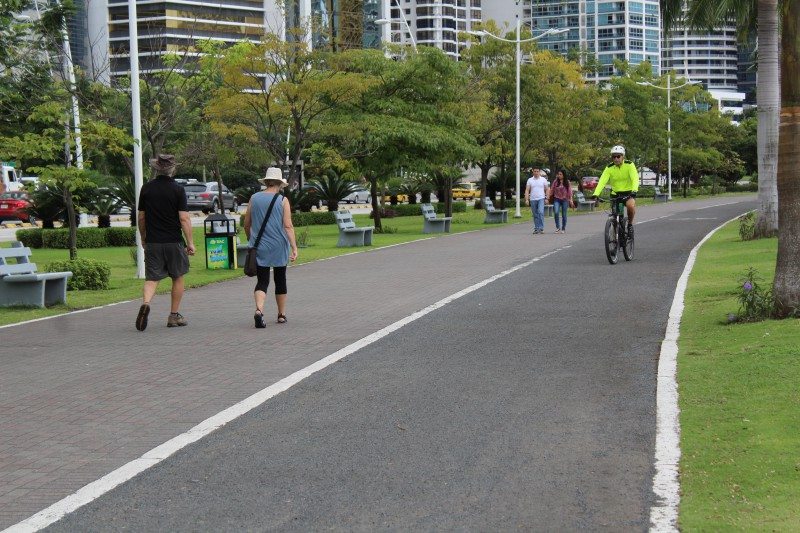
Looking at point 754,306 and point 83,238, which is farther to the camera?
point 83,238

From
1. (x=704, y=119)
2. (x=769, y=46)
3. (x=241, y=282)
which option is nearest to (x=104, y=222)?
(x=241, y=282)

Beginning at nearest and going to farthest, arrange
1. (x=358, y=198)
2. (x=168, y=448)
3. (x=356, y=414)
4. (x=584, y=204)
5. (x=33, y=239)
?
1. (x=168, y=448)
2. (x=356, y=414)
3. (x=33, y=239)
4. (x=584, y=204)
5. (x=358, y=198)

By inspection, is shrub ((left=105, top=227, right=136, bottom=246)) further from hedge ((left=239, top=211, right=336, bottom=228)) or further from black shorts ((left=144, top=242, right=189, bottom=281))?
black shorts ((left=144, top=242, right=189, bottom=281))

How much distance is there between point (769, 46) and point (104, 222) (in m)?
22.8

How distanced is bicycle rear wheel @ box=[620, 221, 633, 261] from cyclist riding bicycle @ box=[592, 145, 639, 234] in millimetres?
132

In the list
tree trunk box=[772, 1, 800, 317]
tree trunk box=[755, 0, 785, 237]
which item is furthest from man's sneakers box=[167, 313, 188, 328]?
tree trunk box=[755, 0, 785, 237]

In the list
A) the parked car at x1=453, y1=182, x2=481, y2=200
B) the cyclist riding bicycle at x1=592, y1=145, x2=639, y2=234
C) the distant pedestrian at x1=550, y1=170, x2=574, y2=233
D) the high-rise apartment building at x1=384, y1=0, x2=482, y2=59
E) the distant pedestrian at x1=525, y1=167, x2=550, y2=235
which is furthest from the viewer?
the high-rise apartment building at x1=384, y1=0, x2=482, y2=59

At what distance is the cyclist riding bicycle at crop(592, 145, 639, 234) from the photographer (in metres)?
19.6

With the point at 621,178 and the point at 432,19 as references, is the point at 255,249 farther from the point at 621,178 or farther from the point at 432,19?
the point at 432,19

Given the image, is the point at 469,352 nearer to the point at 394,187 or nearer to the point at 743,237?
the point at 743,237

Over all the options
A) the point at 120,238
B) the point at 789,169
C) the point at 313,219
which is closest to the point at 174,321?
the point at 789,169

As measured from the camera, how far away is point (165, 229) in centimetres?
1286

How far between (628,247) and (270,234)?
903 cm

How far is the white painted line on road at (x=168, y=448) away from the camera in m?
5.57
